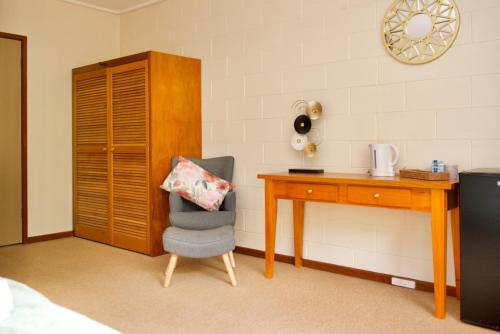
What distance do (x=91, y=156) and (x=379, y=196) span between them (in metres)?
3.19

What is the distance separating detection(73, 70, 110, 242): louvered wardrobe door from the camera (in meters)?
4.41

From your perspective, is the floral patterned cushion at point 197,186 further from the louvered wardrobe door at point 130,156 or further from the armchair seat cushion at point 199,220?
the louvered wardrobe door at point 130,156

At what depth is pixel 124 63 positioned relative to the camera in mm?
4129

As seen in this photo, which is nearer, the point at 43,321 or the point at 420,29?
the point at 43,321

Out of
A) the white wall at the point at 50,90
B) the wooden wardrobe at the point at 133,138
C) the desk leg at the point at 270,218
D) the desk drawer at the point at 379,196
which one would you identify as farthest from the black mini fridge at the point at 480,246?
the white wall at the point at 50,90

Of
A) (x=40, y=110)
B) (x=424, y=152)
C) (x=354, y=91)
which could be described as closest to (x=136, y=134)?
(x=40, y=110)

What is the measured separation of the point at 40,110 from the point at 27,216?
44.5 inches

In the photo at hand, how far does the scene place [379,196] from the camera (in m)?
2.64

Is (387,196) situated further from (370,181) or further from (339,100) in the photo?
(339,100)

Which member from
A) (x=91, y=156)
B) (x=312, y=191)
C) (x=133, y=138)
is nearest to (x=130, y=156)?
(x=133, y=138)

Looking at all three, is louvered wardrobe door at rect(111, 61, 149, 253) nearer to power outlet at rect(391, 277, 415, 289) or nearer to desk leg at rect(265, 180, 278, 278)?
desk leg at rect(265, 180, 278, 278)

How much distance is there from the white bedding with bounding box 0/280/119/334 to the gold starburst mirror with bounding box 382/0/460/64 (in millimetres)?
2669

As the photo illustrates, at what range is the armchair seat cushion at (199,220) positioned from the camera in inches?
131

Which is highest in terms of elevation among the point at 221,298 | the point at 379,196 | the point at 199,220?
the point at 379,196
